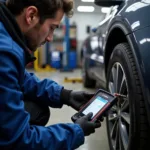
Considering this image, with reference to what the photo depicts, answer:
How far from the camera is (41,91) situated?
142 centimetres

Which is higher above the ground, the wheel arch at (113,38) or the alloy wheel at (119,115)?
the wheel arch at (113,38)

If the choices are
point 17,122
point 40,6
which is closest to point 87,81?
point 40,6

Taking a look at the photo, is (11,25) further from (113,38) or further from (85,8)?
(85,8)

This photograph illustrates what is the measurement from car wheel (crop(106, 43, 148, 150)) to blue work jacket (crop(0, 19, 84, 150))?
327 mm

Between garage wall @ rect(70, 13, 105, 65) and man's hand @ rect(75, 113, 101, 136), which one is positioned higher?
garage wall @ rect(70, 13, 105, 65)

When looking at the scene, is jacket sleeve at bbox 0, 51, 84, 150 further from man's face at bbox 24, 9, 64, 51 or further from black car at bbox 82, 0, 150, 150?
black car at bbox 82, 0, 150, 150

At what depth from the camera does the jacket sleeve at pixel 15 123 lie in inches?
30.0

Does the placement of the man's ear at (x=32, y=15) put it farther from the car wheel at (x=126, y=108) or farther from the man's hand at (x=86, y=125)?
the car wheel at (x=126, y=108)

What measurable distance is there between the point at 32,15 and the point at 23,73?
0.21 meters

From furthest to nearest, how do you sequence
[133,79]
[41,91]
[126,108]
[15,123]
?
[41,91] < [126,108] < [133,79] < [15,123]

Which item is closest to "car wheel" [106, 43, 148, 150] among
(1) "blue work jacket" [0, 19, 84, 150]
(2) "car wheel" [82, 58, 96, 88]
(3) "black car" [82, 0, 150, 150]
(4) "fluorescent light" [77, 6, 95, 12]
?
(3) "black car" [82, 0, 150, 150]

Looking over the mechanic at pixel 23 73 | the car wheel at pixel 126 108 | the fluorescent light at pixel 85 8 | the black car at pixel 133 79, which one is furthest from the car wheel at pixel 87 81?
the fluorescent light at pixel 85 8

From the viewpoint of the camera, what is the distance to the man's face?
94 centimetres

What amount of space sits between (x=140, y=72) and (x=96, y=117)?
0.28 m
